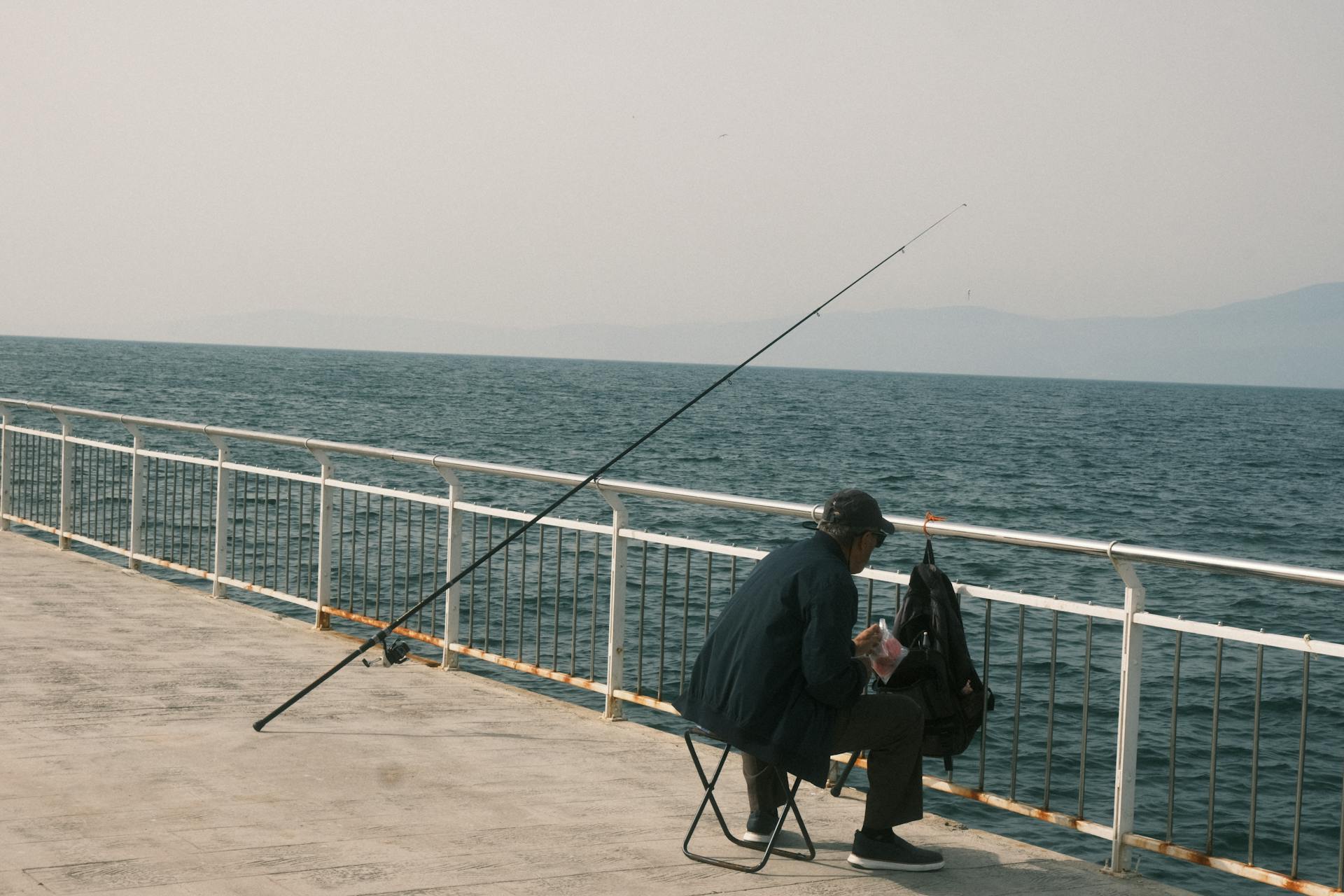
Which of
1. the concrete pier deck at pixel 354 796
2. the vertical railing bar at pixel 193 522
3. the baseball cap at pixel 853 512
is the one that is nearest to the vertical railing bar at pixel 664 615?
the concrete pier deck at pixel 354 796

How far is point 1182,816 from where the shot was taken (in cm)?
1366

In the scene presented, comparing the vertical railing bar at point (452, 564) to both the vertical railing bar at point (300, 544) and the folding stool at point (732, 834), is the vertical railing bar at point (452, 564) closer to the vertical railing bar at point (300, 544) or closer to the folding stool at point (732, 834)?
the vertical railing bar at point (300, 544)

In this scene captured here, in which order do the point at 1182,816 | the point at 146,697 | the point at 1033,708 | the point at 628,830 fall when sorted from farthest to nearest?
the point at 1033,708 → the point at 1182,816 → the point at 146,697 → the point at 628,830

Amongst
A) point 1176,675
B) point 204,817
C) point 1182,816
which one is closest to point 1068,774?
point 1182,816

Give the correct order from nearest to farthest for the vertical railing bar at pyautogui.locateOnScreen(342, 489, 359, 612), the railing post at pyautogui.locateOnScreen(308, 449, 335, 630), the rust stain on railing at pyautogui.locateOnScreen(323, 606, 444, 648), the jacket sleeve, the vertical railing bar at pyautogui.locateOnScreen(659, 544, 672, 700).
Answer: the jacket sleeve < the vertical railing bar at pyautogui.locateOnScreen(659, 544, 672, 700) < the rust stain on railing at pyautogui.locateOnScreen(323, 606, 444, 648) < the vertical railing bar at pyautogui.locateOnScreen(342, 489, 359, 612) < the railing post at pyautogui.locateOnScreen(308, 449, 335, 630)

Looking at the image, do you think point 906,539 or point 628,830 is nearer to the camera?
point 628,830

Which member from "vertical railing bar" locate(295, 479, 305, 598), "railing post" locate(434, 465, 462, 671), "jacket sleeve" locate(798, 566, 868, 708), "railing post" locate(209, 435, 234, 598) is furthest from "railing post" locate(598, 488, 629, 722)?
"railing post" locate(209, 435, 234, 598)

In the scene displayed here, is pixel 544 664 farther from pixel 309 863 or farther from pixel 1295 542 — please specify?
pixel 1295 542

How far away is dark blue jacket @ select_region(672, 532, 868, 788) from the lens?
4.46 metres

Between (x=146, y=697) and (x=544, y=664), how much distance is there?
1320 cm

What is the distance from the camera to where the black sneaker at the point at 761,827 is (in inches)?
195

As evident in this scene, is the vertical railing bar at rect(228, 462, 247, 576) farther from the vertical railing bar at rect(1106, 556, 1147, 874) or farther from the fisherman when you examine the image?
the vertical railing bar at rect(1106, 556, 1147, 874)

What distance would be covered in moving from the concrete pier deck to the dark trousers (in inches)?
8.5

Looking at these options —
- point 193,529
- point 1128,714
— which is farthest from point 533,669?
point 193,529
